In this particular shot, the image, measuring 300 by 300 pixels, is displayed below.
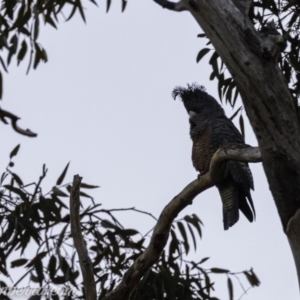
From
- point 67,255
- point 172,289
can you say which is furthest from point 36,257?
point 172,289

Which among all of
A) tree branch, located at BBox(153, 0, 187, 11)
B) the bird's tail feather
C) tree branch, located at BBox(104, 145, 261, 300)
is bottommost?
tree branch, located at BBox(104, 145, 261, 300)

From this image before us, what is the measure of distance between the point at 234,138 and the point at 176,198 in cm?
99

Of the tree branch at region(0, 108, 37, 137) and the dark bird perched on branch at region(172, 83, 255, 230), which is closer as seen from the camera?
the tree branch at region(0, 108, 37, 137)

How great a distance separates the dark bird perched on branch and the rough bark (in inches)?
32.7

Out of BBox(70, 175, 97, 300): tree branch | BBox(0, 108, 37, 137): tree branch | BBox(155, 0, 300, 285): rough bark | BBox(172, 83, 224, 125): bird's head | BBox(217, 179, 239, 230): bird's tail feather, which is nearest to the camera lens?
BBox(155, 0, 300, 285): rough bark

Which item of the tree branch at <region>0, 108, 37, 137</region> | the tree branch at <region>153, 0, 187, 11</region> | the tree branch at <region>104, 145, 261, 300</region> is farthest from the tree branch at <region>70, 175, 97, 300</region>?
the tree branch at <region>153, 0, 187, 11</region>

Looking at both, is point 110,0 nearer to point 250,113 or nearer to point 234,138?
point 234,138

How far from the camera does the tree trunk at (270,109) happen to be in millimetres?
2439

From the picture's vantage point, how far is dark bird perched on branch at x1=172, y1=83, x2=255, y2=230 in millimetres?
3627

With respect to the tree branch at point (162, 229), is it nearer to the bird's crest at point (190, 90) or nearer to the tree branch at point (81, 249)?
the tree branch at point (81, 249)

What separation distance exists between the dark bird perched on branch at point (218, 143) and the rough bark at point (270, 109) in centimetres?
83

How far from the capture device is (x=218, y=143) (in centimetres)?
387

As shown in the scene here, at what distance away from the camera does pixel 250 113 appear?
247cm

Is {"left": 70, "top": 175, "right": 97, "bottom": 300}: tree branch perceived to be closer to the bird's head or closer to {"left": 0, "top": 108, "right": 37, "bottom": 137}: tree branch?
{"left": 0, "top": 108, "right": 37, "bottom": 137}: tree branch
